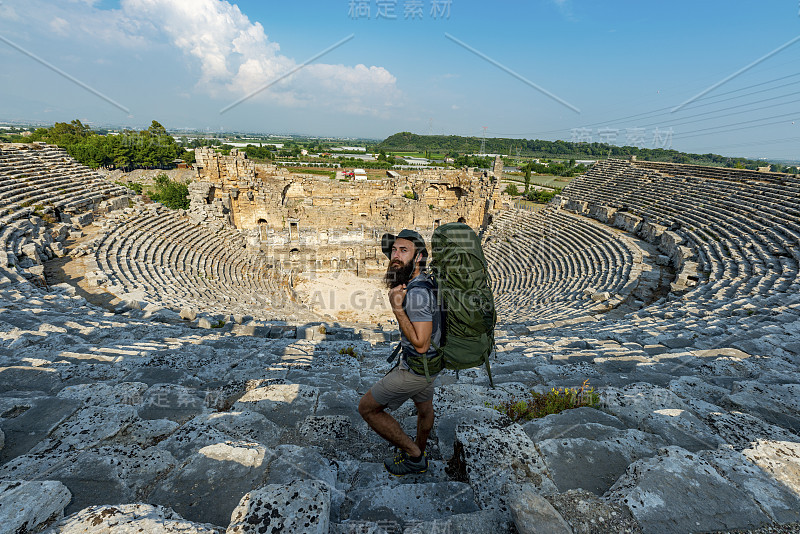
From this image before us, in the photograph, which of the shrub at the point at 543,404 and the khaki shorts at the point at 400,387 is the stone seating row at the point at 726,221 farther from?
the khaki shorts at the point at 400,387

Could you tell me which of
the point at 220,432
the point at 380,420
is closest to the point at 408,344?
the point at 380,420

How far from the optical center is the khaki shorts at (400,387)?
2.75m

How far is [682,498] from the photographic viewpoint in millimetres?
1857

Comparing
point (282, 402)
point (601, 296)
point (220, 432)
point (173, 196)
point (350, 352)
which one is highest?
point (220, 432)

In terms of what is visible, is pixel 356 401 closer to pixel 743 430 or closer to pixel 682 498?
pixel 682 498

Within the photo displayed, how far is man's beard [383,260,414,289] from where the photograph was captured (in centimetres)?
270

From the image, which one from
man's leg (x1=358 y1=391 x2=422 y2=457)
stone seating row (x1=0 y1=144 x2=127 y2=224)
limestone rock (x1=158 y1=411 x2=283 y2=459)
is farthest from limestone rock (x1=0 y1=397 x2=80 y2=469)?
stone seating row (x1=0 y1=144 x2=127 y2=224)

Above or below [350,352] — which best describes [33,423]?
above

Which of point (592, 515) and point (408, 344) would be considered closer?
point (592, 515)

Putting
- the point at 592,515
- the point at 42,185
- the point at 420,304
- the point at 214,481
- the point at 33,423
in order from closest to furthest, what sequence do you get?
1. the point at 592,515
2. the point at 214,481
3. the point at 420,304
4. the point at 33,423
5. the point at 42,185

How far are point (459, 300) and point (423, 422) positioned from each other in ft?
3.62

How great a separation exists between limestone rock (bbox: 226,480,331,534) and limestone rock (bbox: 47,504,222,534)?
129 millimetres

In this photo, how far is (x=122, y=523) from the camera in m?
1.47

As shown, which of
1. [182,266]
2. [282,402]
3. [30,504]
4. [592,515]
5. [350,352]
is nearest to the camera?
[30,504]
